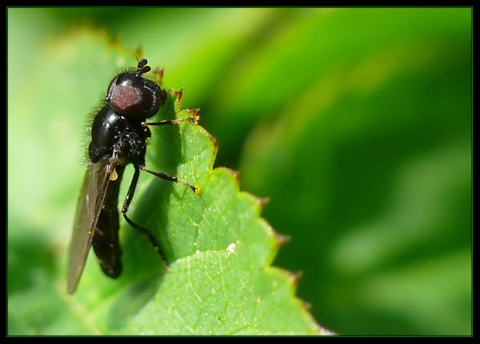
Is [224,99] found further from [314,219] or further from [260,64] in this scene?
[314,219]

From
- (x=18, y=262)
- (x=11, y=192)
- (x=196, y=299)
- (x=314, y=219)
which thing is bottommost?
(x=196, y=299)

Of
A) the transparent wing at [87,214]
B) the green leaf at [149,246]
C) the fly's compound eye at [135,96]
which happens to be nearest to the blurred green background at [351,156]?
the green leaf at [149,246]

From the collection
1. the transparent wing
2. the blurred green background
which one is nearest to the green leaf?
the blurred green background

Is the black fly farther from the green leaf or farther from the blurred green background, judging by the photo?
the blurred green background

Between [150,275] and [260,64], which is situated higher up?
[260,64]

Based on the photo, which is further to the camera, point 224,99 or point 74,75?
point 224,99

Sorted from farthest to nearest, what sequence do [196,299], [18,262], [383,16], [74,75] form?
[383,16] < [74,75] < [18,262] < [196,299]

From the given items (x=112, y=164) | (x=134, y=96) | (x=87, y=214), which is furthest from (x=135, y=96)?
(x=87, y=214)
